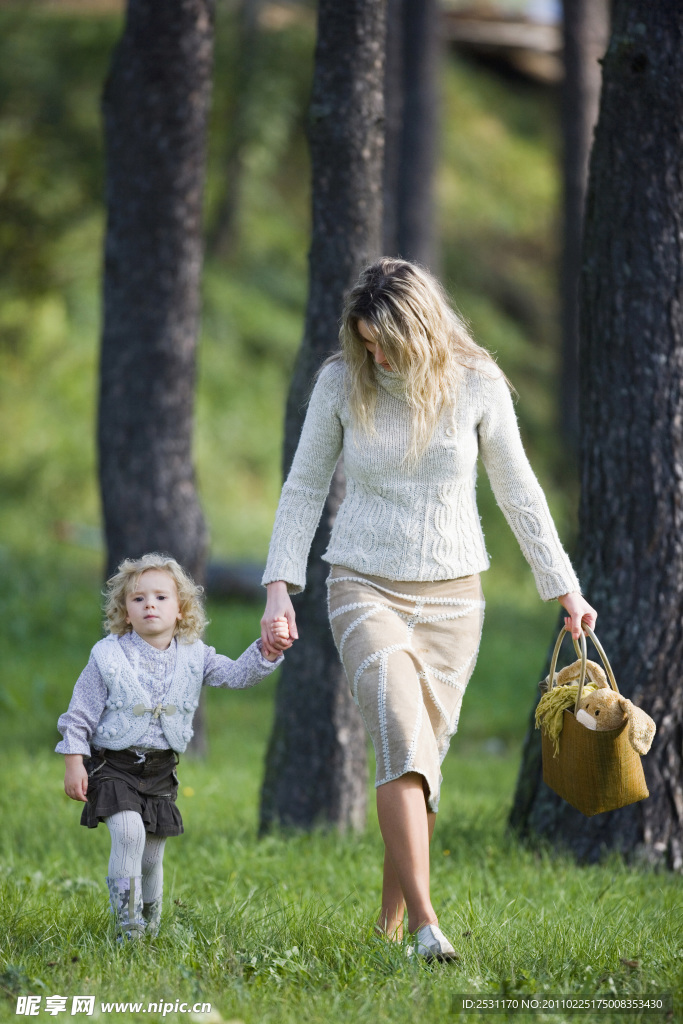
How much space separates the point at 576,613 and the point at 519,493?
411 millimetres

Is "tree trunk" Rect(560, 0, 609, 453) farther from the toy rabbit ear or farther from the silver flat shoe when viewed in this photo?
the silver flat shoe

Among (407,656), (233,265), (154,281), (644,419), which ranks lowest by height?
(407,656)

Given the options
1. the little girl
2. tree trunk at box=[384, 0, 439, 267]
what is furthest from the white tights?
tree trunk at box=[384, 0, 439, 267]

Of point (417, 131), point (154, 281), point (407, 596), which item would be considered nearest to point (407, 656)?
point (407, 596)

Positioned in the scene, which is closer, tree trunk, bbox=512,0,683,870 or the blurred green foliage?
tree trunk, bbox=512,0,683,870

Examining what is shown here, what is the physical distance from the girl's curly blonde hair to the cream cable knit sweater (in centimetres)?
25

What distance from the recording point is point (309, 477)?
11.6 feet

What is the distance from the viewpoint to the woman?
10.7 feet

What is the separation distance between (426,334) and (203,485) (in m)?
13.0

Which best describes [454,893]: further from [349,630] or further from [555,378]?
[555,378]

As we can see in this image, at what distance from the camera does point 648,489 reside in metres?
4.53

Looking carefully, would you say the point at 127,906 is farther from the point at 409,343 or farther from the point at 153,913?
the point at 409,343

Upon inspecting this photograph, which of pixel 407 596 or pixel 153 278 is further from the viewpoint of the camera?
pixel 153 278

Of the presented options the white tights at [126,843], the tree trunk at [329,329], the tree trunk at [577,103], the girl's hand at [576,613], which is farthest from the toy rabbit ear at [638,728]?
the tree trunk at [577,103]
